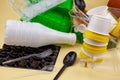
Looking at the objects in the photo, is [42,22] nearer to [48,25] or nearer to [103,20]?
[48,25]

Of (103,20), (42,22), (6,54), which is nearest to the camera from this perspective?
(103,20)

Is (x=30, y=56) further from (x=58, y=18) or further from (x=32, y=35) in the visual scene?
(x=58, y=18)

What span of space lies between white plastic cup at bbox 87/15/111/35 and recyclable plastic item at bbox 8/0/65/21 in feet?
0.86

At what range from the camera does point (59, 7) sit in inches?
35.0

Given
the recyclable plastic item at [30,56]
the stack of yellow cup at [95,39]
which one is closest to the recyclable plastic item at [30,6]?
the recyclable plastic item at [30,56]

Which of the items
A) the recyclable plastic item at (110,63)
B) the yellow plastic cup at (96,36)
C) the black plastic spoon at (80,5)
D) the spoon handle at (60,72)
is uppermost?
the black plastic spoon at (80,5)

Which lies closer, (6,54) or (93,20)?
(93,20)

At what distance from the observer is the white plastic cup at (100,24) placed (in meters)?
0.64

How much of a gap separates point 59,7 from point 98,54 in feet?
0.90

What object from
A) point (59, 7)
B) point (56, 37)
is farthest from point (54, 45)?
point (59, 7)

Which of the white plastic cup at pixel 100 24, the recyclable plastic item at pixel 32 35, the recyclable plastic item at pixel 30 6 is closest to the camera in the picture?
the white plastic cup at pixel 100 24

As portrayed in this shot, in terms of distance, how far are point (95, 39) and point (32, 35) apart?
22 cm

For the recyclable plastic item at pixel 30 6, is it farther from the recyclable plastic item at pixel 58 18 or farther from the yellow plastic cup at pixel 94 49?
the yellow plastic cup at pixel 94 49

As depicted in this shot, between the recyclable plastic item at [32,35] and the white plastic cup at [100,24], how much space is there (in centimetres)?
15
